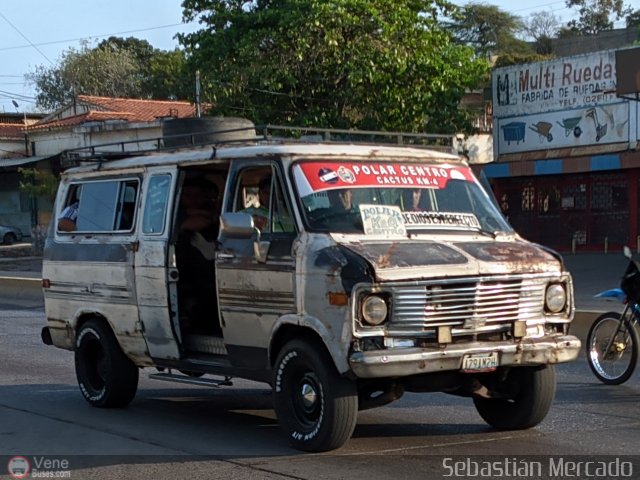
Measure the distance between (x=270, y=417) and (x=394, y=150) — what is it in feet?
8.54

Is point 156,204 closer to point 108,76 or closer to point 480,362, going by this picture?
point 480,362

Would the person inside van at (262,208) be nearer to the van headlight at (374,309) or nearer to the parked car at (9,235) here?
the van headlight at (374,309)

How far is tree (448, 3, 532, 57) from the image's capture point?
7025 cm

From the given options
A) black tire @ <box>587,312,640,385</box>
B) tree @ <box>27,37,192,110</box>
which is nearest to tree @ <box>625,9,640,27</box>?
tree @ <box>27,37,192,110</box>

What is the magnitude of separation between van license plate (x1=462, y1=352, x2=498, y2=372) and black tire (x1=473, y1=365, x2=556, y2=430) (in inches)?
30.9

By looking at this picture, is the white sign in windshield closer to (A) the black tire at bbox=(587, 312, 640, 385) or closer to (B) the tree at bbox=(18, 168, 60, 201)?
(A) the black tire at bbox=(587, 312, 640, 385)

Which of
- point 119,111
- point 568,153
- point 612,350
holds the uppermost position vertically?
point 119,111

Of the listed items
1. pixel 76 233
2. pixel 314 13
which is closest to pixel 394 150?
pixel 76 233

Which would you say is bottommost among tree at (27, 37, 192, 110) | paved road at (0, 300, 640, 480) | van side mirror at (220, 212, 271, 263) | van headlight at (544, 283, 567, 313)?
paved road at (0, 300, 640, 480)

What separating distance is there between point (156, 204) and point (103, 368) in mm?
1755

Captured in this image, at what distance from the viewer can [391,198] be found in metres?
7.97

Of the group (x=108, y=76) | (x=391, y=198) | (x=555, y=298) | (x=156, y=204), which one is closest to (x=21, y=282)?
(x=156, y=204)

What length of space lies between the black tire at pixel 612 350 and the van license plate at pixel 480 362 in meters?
3.48

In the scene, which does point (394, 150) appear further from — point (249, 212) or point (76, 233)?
point (76, 233)
